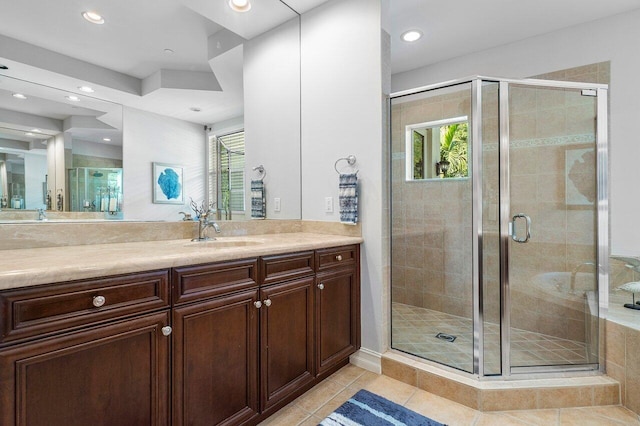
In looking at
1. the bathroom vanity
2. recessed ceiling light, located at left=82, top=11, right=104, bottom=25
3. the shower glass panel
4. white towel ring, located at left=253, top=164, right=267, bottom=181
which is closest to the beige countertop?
the bathroom vanity

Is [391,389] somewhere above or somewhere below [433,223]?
below

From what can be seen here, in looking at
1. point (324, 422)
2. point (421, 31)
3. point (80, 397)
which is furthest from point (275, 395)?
point (421, 31)

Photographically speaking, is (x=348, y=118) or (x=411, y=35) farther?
(x=411, y=35)

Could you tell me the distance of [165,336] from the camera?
115 centimetres

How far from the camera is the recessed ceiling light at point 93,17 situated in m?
1.52

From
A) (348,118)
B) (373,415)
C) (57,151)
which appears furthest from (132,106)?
(373,415)

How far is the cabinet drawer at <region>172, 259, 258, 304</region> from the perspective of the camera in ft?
3.95

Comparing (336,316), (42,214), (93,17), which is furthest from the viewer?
(336,316)

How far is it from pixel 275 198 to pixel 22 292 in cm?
170

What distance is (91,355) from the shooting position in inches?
38.7

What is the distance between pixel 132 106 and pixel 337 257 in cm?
148

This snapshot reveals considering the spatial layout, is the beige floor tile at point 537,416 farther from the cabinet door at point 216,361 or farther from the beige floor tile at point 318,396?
the cabinet door at point 216,361

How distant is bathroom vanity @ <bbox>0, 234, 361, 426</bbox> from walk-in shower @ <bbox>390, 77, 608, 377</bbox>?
Result: 884 mm

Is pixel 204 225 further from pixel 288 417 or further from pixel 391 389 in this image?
pixel 391 389
